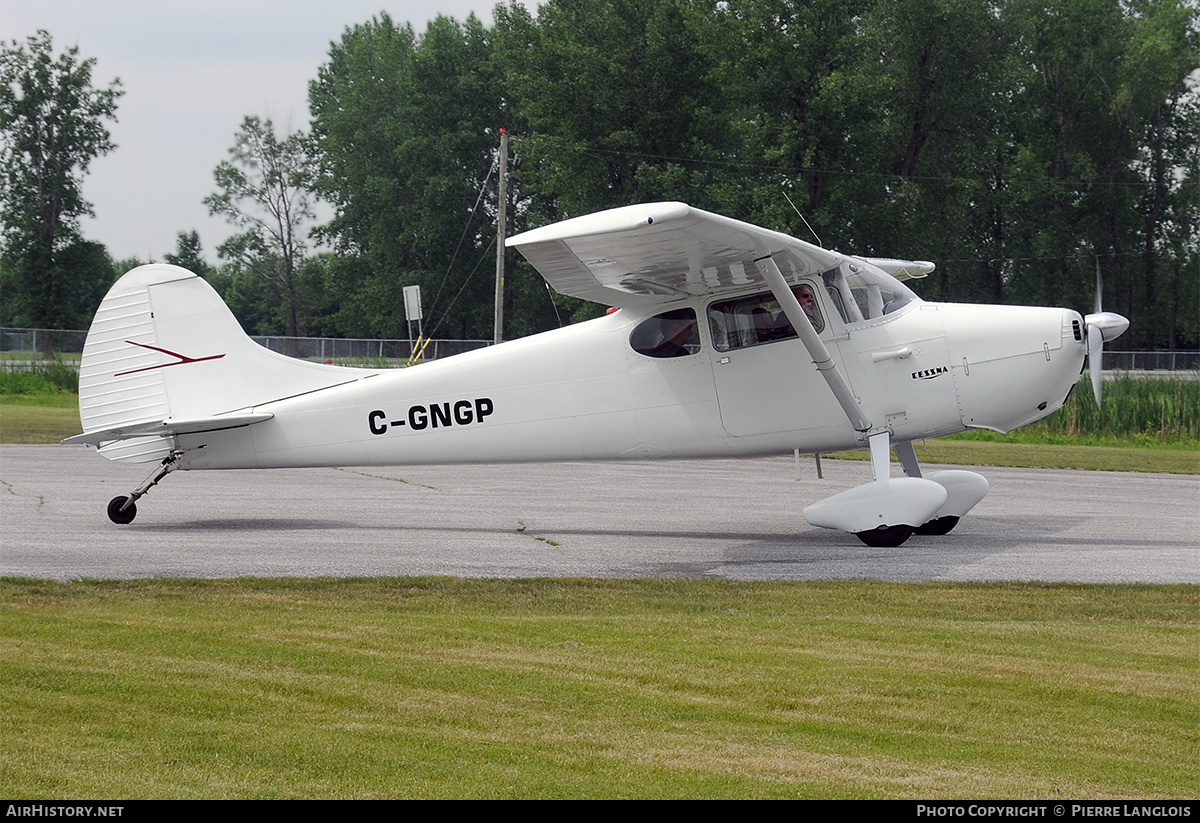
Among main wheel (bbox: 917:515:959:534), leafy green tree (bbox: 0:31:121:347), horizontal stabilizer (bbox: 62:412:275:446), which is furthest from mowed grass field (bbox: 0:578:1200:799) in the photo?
leafy green tree (bbox: 0:31:121:347)

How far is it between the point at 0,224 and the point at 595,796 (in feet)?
216

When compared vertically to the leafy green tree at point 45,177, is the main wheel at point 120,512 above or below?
below

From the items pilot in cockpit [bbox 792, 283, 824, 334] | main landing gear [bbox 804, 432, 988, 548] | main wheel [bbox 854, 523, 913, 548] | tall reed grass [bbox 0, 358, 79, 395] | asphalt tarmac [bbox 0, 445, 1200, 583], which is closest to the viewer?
asphalt tarmac [bbox 0, 445, 1200, 583]

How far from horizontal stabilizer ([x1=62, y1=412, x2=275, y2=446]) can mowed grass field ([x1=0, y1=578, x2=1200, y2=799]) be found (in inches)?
157

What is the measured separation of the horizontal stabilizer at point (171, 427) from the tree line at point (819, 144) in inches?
1475

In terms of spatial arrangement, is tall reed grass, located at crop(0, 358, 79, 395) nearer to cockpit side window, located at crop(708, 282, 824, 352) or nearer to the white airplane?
the white airplane

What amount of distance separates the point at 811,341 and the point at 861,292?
3.86ft

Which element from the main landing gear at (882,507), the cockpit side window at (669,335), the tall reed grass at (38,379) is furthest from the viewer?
the tall reed grass at (38,379)

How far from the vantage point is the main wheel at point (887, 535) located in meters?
11.6

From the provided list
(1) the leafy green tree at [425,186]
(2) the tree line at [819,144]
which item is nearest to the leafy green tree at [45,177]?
(2) the tree line at [819,144]

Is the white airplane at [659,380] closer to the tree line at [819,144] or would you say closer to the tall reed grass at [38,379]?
the tall reed grass at [38,379]

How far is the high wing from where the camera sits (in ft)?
31.3

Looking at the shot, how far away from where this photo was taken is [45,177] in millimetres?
62125

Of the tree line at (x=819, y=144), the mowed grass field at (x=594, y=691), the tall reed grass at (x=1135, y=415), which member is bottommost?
the tall reed grass at (x=1135, y=415)
